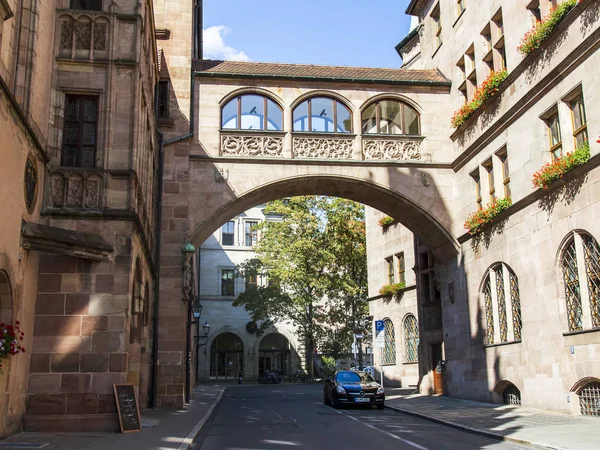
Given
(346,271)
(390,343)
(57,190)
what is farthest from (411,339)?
(57,190)

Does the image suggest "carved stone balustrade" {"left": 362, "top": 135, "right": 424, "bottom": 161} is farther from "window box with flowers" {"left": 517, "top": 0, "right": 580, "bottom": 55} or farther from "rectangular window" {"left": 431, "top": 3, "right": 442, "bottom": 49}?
"window box with flowers" {"left": 517, "top": 0, "right": 580, "bottom": 55}

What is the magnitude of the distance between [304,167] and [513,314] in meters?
7.99

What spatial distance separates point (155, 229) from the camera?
813 inches

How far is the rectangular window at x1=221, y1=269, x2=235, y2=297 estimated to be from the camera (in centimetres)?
5212

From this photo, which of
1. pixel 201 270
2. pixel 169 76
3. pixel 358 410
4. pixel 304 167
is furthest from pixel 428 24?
pixel 201 270

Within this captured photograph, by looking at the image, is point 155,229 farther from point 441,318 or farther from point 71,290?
point 441,318

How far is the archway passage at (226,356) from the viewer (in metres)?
51.3

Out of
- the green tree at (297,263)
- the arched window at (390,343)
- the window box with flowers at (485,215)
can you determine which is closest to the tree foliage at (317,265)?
the green tree at (297,263)

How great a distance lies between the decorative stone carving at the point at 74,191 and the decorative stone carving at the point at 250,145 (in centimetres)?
920

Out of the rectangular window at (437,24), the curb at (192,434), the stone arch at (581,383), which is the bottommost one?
the curb at (192,434)

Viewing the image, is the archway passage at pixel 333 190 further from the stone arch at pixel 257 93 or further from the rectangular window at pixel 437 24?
the rectangular window at pixel 437 24

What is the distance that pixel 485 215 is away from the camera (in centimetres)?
2022

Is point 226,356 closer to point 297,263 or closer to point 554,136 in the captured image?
point 297,263

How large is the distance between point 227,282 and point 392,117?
31.6 meters
